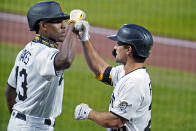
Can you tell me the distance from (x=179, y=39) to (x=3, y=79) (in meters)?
9.56

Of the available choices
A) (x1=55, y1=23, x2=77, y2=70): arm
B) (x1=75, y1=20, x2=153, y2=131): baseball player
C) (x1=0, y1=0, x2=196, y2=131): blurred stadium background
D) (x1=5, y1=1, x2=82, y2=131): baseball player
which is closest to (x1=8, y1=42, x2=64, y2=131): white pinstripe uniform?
(x1=5, y1=1, x2=82, y2=131): baseball player

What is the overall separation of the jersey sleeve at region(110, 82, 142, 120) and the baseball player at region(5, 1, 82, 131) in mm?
758

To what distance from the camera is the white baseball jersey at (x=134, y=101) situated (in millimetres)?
4879

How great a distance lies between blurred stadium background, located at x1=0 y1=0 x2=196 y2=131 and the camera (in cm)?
1087

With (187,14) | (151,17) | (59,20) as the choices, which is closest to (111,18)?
(151,17)

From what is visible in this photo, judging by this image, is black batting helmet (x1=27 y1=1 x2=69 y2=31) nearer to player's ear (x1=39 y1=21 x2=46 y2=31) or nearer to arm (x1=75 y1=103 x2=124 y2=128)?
player's ear (x1=39 y1=21 x2=46 y2=31)

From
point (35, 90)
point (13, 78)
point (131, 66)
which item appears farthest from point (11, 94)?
A: point (131, 66)

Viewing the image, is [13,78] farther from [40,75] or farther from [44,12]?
[44,12]

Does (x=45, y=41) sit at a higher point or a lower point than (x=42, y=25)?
lower

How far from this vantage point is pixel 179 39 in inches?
776

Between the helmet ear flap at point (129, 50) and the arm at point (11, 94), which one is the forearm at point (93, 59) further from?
the arm at point (11, 94)

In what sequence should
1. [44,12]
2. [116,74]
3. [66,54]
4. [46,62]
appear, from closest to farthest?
[66,54], [46,62], [44,12], [116,74]

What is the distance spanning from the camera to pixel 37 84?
5.23 meters

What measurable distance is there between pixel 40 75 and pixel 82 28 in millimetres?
878
